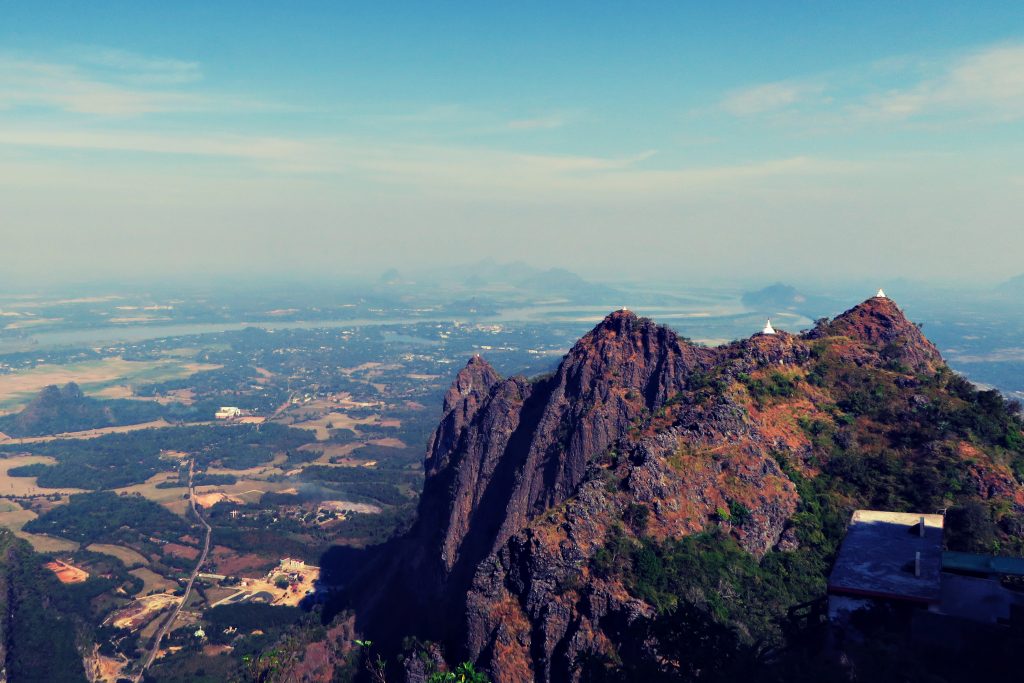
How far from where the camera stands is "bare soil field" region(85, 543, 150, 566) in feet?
340

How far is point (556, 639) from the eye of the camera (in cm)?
3306

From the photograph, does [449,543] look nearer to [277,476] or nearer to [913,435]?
[913,435]

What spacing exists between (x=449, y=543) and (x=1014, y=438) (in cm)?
3669

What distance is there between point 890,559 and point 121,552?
108 m

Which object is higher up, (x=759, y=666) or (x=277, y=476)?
(x=759, y=666)

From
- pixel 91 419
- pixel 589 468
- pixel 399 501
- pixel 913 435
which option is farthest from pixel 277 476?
pixel 913 435

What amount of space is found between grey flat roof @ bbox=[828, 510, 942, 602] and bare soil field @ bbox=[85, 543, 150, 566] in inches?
3923

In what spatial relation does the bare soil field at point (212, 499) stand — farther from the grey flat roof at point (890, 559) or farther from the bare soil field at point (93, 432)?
the grey flat roof at point (890, 559)

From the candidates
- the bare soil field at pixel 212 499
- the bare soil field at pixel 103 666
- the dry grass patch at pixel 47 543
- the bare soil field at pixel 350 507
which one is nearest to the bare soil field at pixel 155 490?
the bare soil field at pixel 212 499

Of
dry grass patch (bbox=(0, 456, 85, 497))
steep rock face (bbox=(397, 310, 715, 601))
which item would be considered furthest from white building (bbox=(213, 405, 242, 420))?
steep rock face (bbox=(397, 310, 715, 601))

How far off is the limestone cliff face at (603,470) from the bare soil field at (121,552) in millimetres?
58836

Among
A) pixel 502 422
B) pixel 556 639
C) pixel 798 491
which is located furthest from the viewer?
pixel 502 422

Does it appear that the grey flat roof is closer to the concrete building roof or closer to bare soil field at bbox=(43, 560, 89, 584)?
the concrete building roof

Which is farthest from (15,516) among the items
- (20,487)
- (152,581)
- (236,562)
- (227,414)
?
(227,414)
